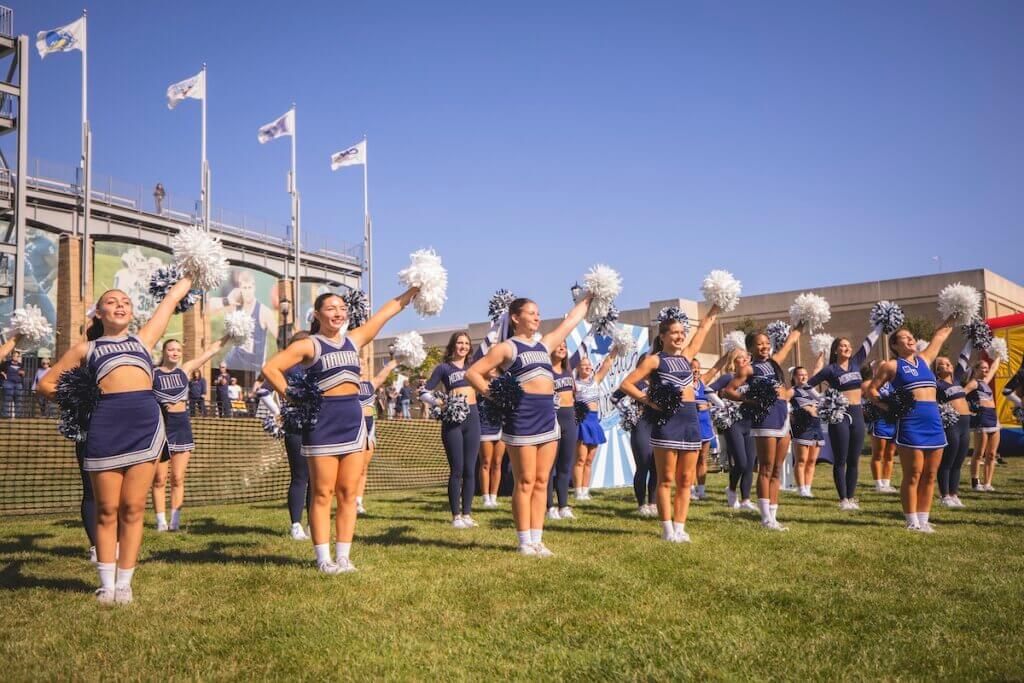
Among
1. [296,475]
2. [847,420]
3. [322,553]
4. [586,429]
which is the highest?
[847,420]

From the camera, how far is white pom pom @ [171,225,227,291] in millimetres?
5734

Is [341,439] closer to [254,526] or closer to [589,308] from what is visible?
[589,308]

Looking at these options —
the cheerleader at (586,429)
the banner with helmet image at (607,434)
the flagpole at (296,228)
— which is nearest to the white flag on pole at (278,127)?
the flagpole at (296,228)

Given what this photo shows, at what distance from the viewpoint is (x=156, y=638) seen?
4199 mm

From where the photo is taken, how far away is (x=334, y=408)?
579 cm

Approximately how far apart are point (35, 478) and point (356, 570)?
769 centimetres

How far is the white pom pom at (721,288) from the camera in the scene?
25.8 ft

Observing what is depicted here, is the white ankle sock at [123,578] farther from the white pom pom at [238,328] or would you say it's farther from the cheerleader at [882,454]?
the cheerleader at [882,454]

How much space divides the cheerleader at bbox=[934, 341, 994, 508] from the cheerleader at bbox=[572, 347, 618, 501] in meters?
4.56

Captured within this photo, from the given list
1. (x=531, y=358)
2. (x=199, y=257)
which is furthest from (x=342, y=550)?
(x=199, y=257)

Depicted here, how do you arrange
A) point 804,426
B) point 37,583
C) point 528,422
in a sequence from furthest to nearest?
point 804,426 < point 528,422 < point 37,583

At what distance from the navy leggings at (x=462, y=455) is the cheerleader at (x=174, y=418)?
2684 mm

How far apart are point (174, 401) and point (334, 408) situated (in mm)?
3311

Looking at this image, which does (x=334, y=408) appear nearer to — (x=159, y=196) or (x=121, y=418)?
→ (x=121, y=418)
